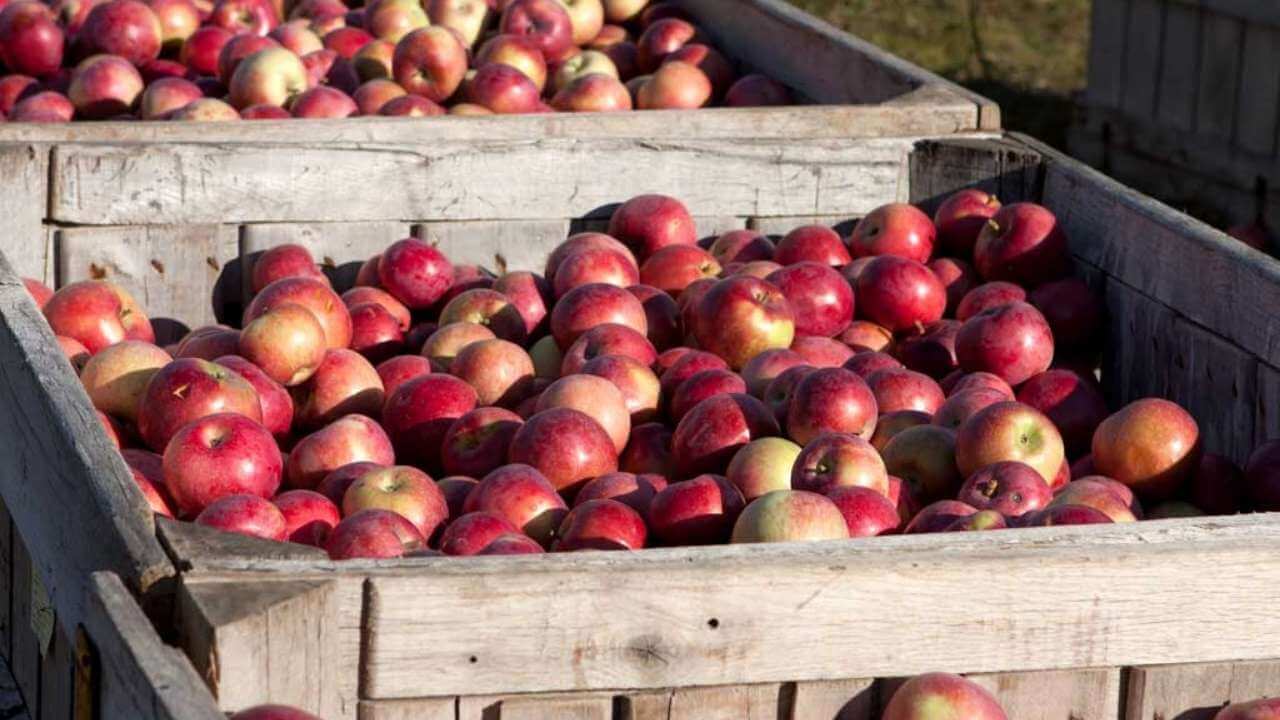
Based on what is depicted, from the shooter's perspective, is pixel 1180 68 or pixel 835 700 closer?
pixel 835 700

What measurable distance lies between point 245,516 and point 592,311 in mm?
997

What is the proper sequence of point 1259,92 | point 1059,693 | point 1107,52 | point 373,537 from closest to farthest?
point 1059,693 < point 373,537 < point 1259,92 < point 1107,52

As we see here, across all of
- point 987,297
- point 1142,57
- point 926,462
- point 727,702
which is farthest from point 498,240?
point 1142,57

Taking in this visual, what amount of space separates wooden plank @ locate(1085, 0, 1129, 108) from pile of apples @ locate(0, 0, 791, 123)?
2559mm

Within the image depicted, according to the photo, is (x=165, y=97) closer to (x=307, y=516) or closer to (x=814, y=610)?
(x=307, y=516)

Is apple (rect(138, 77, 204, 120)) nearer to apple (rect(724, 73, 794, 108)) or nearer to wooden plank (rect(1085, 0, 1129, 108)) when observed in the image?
apple (rect(724, 73, 794, 108))

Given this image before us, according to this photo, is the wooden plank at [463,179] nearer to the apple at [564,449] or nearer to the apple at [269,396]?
the apple at [269,396]

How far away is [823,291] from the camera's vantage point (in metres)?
3.33

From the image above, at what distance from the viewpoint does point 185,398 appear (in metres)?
2.75

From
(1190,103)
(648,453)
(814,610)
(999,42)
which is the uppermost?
(814,610)

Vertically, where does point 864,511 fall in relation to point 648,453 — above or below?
above

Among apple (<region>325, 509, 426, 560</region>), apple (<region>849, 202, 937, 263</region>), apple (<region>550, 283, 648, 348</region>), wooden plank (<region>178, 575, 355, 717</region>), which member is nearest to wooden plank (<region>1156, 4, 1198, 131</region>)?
apple (<region>849, 202, 937, 263</region>)

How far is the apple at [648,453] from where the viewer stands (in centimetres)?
286

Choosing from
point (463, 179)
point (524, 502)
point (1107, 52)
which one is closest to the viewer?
point (524, 502)
